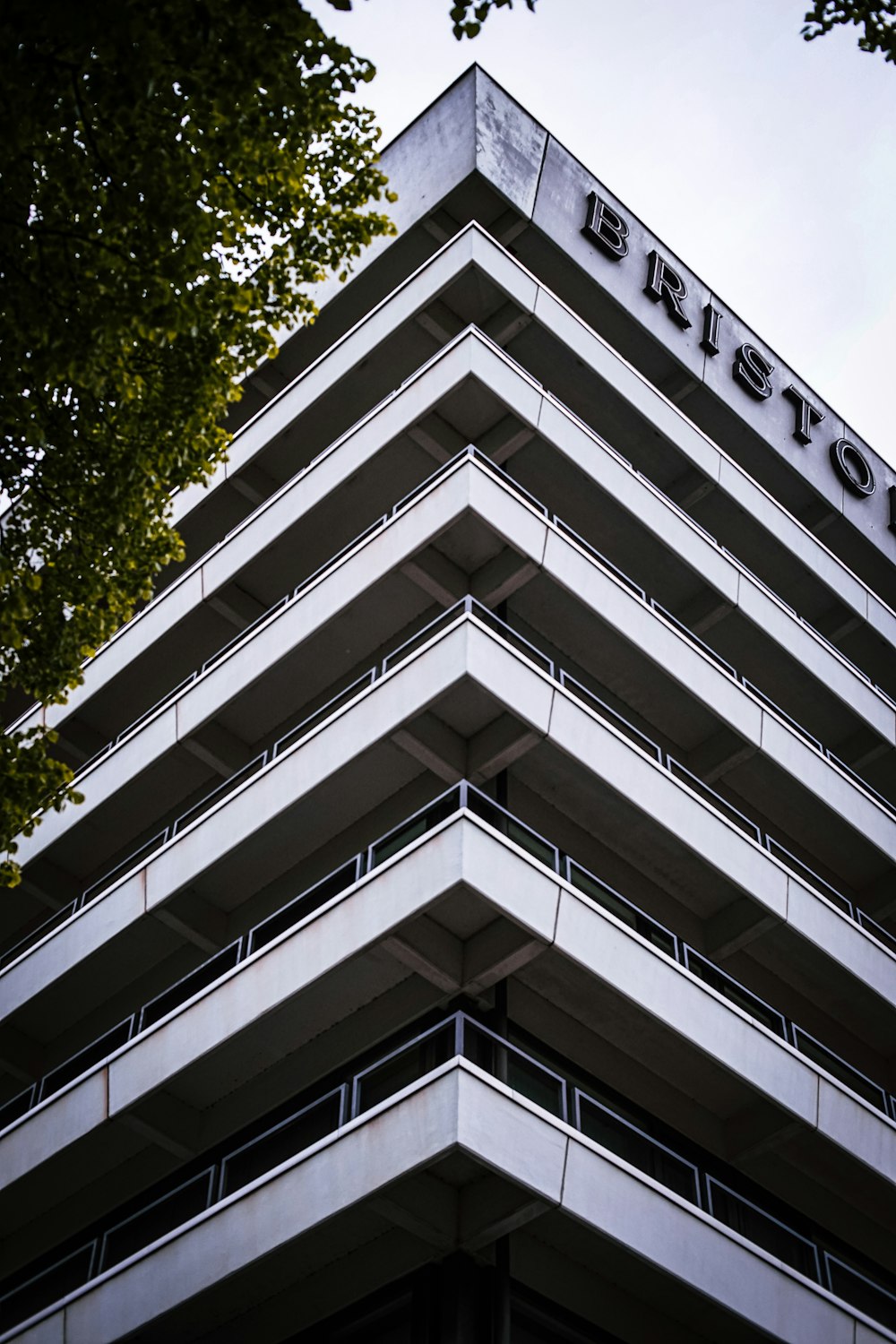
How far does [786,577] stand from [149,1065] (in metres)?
15.8

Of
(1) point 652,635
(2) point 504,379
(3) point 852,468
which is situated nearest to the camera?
(1) point 652,635

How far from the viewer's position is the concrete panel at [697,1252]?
49.5 ft

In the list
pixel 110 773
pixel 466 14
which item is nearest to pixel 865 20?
pixel 466 14

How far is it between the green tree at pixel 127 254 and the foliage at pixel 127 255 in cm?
2

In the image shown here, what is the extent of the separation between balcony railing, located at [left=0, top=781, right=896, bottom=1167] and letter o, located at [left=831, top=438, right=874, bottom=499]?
41.9ft

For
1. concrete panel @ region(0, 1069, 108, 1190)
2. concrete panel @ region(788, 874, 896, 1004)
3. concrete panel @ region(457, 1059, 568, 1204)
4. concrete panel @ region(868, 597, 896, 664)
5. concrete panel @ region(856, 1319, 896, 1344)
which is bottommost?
concrete panel @ region(856, 1319, 896, 1344)

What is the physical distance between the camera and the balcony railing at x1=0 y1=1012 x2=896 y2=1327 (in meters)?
16.6

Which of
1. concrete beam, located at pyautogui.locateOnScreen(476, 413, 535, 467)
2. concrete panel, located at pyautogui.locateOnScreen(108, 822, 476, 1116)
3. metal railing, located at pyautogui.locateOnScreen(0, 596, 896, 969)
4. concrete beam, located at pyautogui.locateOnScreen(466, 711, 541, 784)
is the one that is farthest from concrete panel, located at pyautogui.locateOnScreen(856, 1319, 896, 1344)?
concrete beam, located at pyautogui.locateOnScreen(476, 413, 535, 467)

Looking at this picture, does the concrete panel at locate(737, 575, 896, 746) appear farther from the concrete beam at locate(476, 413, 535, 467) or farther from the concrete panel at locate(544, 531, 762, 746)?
the concrete beam at locate(476, 413, 535, 467)

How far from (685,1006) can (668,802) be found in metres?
3.12

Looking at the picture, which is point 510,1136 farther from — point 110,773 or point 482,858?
point 110,773

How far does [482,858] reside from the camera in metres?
16.3

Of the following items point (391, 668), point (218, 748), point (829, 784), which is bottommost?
point (391, 668)

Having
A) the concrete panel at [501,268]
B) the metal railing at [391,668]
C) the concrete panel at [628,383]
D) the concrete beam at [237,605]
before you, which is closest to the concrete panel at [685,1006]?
the metal railing at [391,668]
